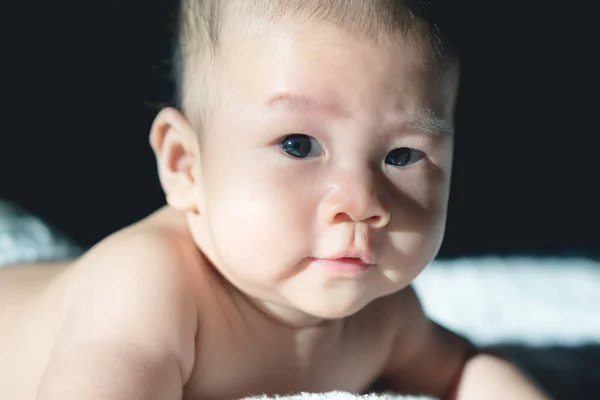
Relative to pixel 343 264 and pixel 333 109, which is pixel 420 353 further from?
pixel 333 109

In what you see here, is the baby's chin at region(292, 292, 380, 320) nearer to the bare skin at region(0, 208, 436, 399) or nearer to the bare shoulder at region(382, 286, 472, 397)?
the bare skin at region(0, 208, 436, 399)

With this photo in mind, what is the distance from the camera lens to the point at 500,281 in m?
1.59

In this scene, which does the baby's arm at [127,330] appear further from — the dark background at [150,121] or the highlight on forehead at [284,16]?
the dark background at [150,121]

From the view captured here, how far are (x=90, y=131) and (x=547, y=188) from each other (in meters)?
0.93

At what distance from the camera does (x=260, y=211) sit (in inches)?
33.7

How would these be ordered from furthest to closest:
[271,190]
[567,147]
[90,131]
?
[567,147]
[90,131]
[271,190]

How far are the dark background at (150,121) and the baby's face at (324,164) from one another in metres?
0.29

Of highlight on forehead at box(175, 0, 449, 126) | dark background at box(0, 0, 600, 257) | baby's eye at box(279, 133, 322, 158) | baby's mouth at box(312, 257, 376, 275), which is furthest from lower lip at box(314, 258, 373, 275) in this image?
dark background at box(0, 0, 600, 257)

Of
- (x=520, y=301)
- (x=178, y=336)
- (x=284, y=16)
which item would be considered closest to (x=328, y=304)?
(x=178, y=336)

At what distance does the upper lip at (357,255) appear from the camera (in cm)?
85

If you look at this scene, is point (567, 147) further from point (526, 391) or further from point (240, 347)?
point (240, 347)

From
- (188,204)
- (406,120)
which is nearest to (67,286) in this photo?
(188,204)

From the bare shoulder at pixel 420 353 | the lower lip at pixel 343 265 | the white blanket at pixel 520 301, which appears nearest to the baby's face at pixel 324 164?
the lower lip at pixel 343 265

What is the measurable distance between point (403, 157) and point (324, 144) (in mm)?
101
